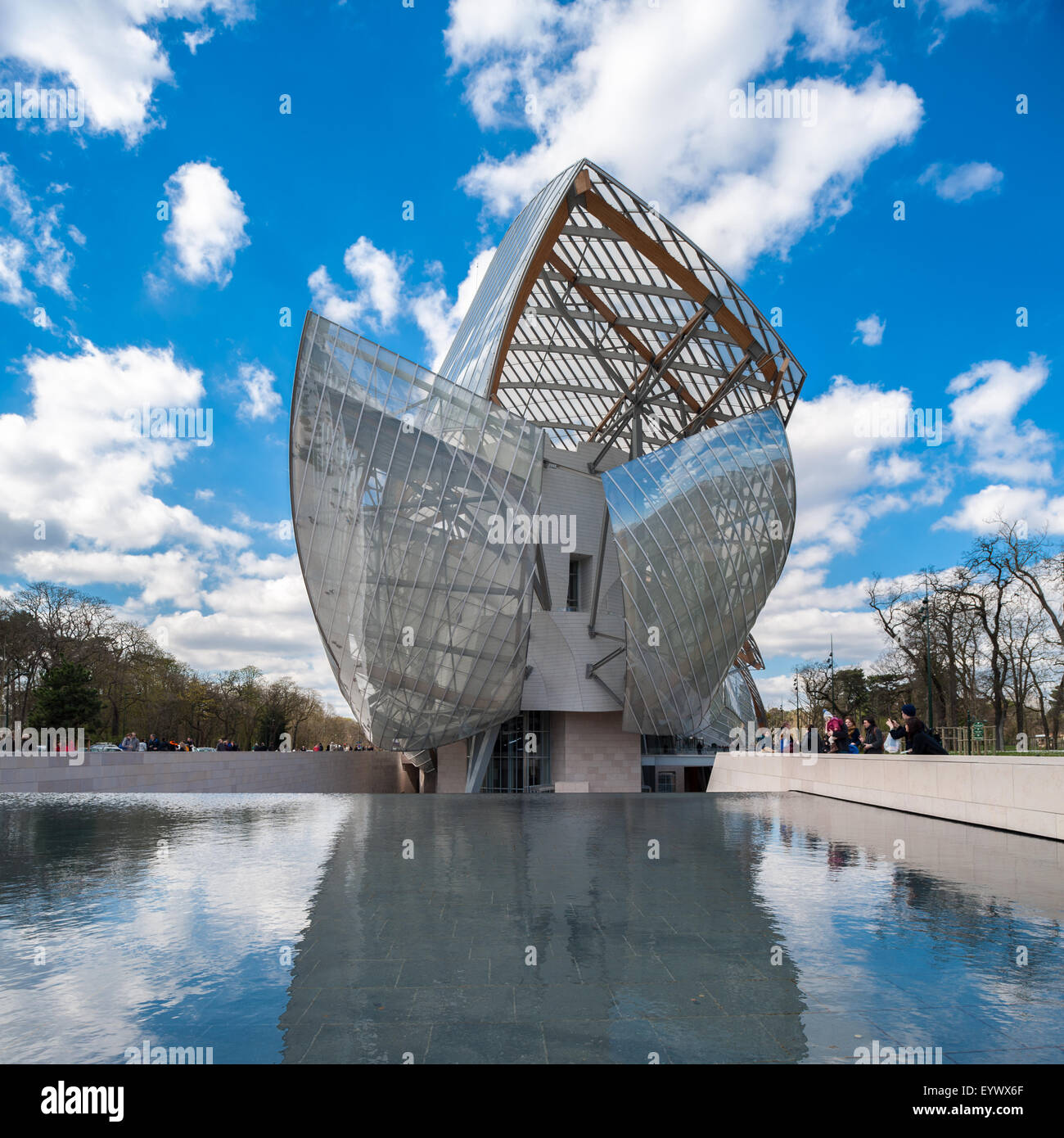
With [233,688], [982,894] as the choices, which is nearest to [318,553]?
[982,894]

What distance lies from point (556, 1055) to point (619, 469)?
82.2ft

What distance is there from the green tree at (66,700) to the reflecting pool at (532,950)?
2866 centimetres

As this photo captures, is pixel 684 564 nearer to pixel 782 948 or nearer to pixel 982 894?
pixel 982 894

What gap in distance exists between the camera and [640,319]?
112 ft

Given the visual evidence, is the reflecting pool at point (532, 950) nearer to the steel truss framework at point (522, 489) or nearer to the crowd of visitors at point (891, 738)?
the crowd of visitors at point (891, 738)

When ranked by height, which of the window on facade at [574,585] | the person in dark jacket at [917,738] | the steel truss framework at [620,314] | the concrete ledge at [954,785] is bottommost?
the concrete ledge at [954,785]

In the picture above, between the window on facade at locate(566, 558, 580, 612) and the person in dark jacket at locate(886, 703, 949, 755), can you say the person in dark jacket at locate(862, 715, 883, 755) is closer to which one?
the person in dark jacket at locate(886, 703, 949, 755)

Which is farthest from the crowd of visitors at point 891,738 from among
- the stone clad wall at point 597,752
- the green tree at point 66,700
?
the green tree at point 66,700

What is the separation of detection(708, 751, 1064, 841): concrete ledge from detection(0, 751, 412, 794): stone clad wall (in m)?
16.1

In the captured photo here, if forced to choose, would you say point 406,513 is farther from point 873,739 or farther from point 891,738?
Result: point 891,738

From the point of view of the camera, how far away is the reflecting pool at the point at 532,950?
12.0ft

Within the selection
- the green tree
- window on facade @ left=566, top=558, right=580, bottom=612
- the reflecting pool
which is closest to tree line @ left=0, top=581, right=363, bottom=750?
the green tree
